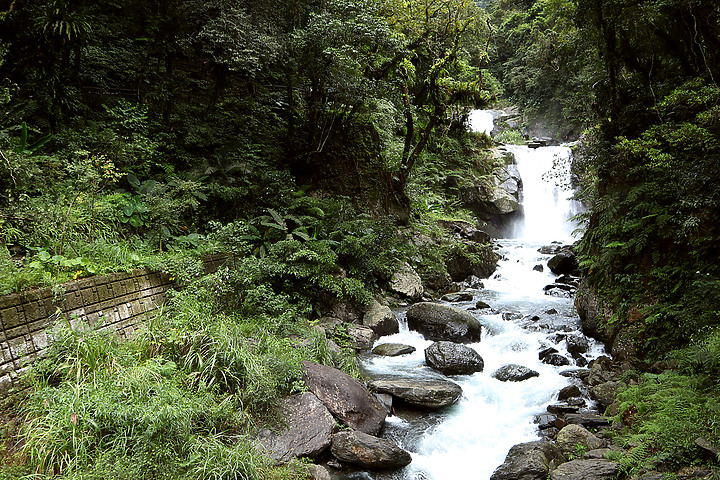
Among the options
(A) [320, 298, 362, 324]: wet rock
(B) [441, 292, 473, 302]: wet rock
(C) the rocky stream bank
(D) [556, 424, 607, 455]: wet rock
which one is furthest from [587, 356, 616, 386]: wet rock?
(A) [320, 298, 362, 324]: wet rock

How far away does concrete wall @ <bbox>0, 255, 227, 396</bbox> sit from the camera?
13.7 ft

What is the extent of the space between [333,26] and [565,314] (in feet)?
28.8

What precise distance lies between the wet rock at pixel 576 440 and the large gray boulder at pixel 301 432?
3017 millimetres

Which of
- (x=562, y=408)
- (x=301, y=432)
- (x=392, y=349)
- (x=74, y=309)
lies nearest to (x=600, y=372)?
(x=562, y=408)

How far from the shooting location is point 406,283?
11445 millimetres

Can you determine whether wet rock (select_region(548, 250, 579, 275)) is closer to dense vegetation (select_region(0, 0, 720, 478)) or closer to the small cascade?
dense vegetation (select_region(0, 0, 720, 478))

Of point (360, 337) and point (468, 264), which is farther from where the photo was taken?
point (468, 264)

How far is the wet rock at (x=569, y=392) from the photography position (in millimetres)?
6602

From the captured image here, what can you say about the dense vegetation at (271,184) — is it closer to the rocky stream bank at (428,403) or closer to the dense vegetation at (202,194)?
the dense vegetation at (202,194)

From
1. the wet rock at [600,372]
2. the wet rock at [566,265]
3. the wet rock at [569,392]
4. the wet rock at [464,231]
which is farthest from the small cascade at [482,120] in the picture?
the wet rock at [569,392]

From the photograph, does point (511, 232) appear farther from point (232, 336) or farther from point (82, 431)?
point (82, 431)

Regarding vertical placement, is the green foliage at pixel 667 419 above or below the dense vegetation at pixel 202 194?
below

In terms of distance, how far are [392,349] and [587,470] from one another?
4.27m

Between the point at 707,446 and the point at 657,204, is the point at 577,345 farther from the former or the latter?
the point at 707,446
